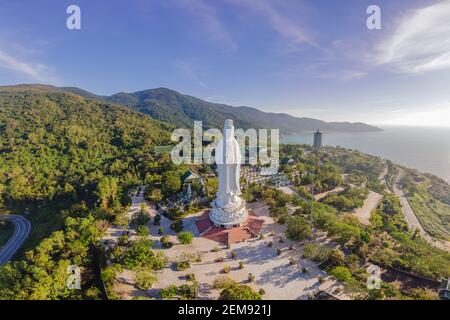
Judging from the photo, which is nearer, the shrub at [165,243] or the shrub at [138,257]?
the shrub at [138,257]

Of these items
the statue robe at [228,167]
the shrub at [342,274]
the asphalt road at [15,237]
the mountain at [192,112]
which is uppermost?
the mountain at [192,112]

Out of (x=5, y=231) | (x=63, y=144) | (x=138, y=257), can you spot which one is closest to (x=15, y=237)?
(x=5, y=231)

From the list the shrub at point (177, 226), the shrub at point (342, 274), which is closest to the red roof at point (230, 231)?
the shrub at point (177, 226)

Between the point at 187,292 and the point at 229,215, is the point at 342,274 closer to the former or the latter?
the point at 229,215

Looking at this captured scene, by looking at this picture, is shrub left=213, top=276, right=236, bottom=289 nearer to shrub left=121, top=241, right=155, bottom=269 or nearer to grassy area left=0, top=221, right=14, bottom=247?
shrub left=121, top=241, right=155, bottom=269

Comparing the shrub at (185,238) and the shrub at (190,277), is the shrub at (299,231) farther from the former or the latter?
the shrub at (190,277)

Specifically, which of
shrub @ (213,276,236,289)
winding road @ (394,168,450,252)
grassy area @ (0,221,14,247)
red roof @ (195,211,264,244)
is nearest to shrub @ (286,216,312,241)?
red roof @ (195,211,264,244)

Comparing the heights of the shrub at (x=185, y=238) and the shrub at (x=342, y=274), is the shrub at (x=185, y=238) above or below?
above
